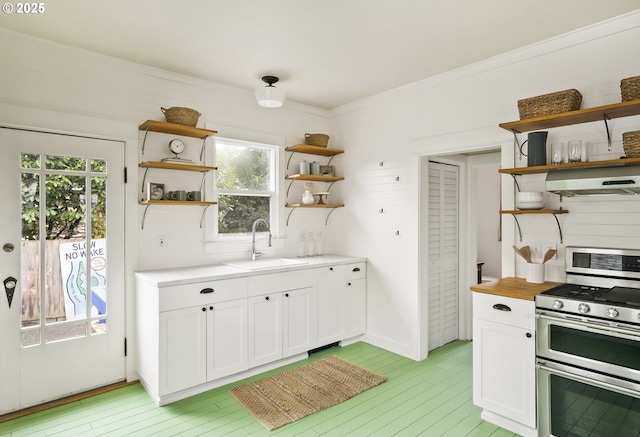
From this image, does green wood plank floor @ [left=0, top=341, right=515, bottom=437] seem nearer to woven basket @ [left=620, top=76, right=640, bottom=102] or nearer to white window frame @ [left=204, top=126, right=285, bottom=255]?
white window frame @ [left=204, top=126, right=285, bottom=255]

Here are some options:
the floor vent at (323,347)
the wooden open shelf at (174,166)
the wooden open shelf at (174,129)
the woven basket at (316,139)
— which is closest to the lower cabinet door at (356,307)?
the floor vent at (323,347)

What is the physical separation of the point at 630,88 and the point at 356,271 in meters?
2.82

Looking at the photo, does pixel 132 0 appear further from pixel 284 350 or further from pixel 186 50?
pixel 284 350

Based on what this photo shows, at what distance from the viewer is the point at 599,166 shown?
246 centimetres

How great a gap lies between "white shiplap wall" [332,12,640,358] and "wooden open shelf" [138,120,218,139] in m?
1.81

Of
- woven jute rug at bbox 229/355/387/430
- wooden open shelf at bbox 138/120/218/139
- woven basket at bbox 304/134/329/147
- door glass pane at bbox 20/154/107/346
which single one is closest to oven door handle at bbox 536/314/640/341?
woven jute rug at bbox 229/355/387/430

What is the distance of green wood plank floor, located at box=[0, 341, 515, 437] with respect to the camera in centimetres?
254

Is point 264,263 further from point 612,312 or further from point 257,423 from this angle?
point 612,312

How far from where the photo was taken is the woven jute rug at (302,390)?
9.11 ft

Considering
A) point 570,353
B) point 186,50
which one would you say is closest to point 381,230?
point 570,353

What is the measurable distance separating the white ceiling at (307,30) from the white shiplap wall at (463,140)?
189mm

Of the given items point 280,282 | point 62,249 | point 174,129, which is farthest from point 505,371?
point 62,249

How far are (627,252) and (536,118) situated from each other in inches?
43.3

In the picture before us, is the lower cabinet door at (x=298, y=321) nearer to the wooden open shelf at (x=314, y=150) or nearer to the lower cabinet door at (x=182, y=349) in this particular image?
the lower cabinet door at (x=182, y=349)
